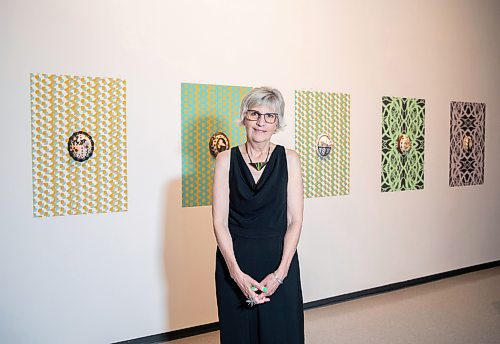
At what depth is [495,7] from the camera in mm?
4773

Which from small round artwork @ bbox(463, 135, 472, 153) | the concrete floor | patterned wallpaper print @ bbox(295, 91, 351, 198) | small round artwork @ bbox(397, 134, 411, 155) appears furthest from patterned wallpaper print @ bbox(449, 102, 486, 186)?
patterned wallpaper print @ bbox(295, 91, 351, 198)

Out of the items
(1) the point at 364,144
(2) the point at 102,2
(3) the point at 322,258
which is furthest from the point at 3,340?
(1) the point at 364,144

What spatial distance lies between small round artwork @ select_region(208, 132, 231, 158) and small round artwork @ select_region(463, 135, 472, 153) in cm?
267

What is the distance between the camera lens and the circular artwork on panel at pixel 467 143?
4.63m

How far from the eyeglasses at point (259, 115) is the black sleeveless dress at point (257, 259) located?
7.1 inches

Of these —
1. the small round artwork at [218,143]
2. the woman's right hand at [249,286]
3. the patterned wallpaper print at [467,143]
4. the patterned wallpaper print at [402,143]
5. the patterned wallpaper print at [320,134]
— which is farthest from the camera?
the patterned wallpaper print at [467,143]

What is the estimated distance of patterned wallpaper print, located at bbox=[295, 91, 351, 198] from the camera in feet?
11.8

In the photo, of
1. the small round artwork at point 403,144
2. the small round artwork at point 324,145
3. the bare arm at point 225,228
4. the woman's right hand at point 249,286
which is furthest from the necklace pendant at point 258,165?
the small round artwork at point 403,144

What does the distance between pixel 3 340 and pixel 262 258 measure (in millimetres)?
1615

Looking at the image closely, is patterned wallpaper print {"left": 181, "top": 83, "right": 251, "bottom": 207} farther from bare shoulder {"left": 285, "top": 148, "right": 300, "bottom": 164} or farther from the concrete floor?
bare shoulder {"left": 285, "top": 148, "right": 300, "bottom": 164}

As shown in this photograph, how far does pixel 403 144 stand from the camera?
4.13 meters

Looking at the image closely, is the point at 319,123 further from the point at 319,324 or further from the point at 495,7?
the point at 495,7

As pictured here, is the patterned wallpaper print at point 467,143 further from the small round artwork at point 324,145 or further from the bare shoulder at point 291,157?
the bare shoulder at point 291,157

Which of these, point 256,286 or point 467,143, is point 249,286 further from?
point 467,143
